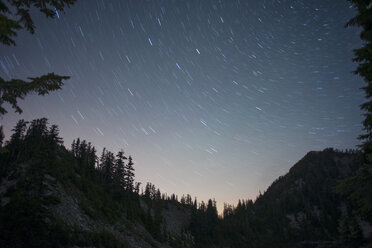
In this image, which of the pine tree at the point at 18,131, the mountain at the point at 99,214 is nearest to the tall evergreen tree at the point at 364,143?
the mountain at the point at 99,214

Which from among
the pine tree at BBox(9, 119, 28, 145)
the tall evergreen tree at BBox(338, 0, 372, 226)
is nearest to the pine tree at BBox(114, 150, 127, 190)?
the pine tree at BBox(9, 119, 28, 145)

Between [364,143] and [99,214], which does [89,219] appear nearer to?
[99,214]

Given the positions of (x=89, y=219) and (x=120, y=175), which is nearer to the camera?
(x=89, y=219)

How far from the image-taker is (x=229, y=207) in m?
171

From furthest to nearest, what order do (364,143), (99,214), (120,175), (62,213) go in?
(120,175), (99,214), (62,213), (364,143)

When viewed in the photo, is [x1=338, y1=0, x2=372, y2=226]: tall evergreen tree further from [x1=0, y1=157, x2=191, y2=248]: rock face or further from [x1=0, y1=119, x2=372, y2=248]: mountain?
[x1=0, y1=157, x2=191, y2=248]: rock face

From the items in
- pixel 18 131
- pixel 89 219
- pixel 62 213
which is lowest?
pixel 89 219

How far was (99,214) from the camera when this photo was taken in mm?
37031

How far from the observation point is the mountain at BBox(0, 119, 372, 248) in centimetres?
1908

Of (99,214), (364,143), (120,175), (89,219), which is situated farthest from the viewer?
(120,175)

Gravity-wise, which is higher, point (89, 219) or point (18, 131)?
point (18, 131)

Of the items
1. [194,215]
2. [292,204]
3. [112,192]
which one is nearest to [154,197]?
[194,215]

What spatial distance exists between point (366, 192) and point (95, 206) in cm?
4042

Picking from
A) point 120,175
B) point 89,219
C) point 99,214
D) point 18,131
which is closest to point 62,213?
point 89,219
